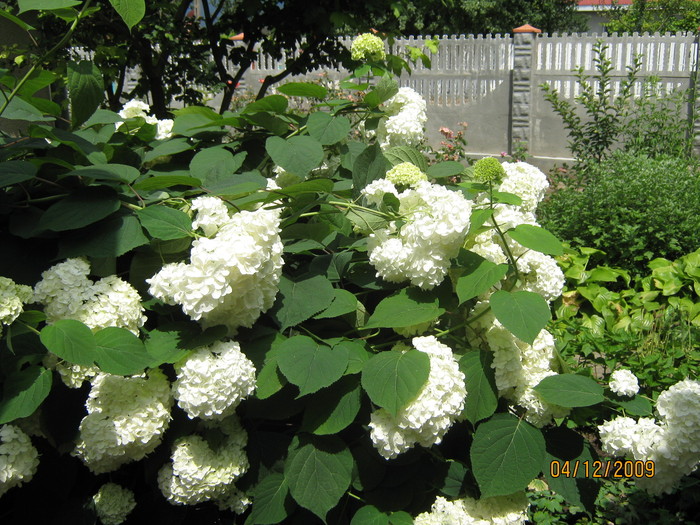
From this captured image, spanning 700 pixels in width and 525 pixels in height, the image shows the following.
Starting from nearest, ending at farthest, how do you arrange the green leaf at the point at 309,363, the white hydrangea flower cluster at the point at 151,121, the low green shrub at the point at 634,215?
1. the green leaf at the point at 309,363
2. the white hydrangea flower cluster at the point at 151,121
3. the low green shrub at the point at 634,215

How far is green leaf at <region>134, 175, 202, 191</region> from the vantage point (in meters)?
1.47

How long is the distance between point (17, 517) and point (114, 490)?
0.22 meters

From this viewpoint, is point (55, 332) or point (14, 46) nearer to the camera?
point (55, 332)

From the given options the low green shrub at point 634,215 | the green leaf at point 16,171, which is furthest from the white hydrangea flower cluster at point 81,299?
the low green shrub at point 634,215

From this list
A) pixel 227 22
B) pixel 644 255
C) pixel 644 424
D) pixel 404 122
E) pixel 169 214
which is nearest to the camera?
pixel 169 214

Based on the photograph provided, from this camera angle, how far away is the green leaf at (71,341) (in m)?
1.16

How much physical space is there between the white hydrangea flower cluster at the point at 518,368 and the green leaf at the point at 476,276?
0.11 m

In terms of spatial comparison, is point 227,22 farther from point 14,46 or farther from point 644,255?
point 644,255

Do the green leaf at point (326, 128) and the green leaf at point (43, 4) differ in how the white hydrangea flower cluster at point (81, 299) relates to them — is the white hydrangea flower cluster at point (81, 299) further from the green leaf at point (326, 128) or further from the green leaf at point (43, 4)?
the green leaf at point (326, 128)

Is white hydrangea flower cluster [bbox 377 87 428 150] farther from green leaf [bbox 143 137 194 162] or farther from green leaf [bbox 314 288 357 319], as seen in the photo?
green leaf [bbox 314 288 357 319]

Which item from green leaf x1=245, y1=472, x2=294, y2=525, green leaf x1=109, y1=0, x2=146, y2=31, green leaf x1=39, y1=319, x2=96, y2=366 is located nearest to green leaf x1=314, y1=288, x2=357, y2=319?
green leaf x1=245, y1=472, x2=294, y2=525

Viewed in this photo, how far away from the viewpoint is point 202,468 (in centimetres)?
136

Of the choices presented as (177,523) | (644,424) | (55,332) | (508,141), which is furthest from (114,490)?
(508,141)

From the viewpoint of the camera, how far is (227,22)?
15.3 feet
